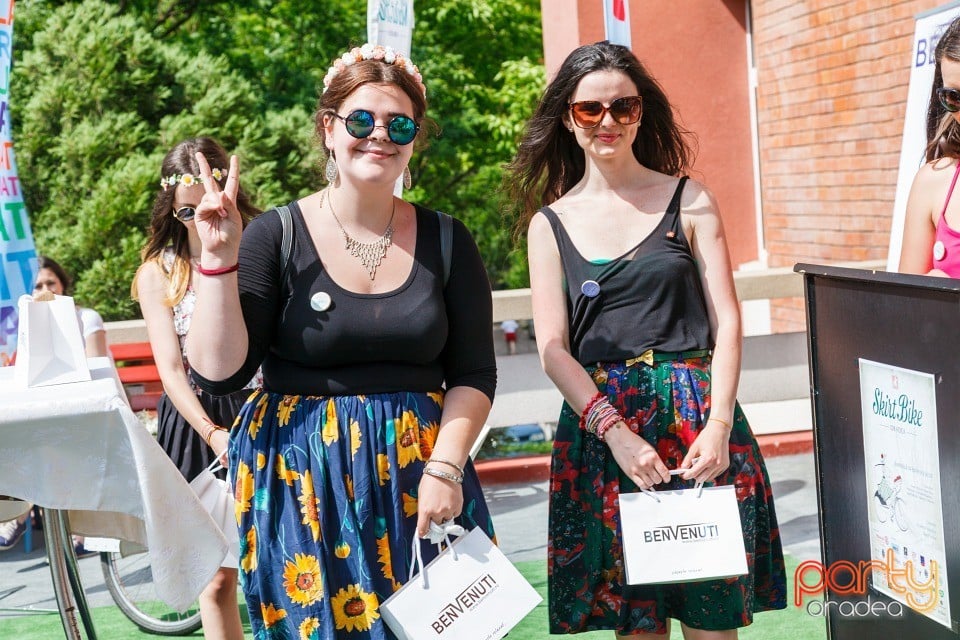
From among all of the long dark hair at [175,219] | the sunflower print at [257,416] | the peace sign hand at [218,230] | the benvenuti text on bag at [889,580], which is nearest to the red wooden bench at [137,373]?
the long dark hair at [175,219]

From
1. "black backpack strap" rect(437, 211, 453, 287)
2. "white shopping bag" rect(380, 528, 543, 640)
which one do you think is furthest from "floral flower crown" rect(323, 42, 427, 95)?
"white shopping bag" rect(380, 528, 543, 640)

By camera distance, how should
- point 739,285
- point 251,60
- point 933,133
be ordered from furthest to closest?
1. point 251,60
2. point 739,285
3. point 933,133

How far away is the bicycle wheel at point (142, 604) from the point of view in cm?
454

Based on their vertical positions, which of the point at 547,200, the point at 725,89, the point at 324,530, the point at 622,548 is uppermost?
the point at 725,89

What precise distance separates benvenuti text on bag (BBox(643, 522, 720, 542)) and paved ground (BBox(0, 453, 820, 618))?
2655 millimetres

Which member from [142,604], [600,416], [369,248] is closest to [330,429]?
[369,248]

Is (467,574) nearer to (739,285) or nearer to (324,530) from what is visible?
(324,530)

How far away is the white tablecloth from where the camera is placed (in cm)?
267

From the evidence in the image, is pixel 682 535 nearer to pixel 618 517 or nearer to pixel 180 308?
pixel 618 517

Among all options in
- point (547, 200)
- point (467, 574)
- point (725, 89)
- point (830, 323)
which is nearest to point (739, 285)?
point (725, 89)

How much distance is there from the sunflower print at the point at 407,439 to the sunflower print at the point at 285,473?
0.23 meters

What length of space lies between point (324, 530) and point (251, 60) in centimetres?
1562

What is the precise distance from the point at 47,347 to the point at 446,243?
1098mm

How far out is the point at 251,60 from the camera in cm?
1719
